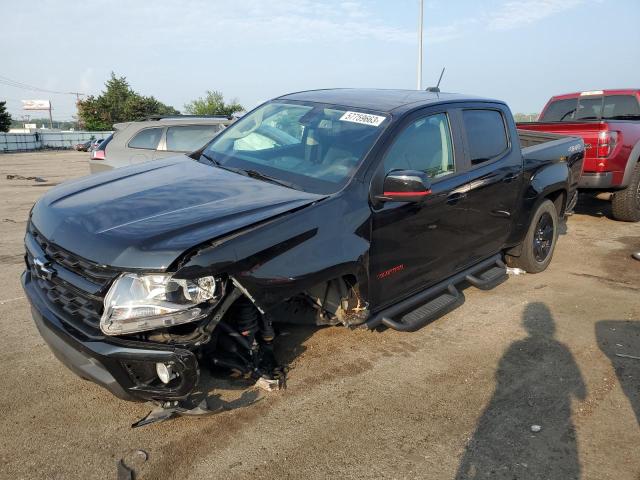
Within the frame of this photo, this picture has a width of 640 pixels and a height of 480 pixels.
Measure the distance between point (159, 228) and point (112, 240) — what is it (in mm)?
222

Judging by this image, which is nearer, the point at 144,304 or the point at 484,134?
the point at 144,304

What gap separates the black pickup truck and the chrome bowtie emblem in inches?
0.4

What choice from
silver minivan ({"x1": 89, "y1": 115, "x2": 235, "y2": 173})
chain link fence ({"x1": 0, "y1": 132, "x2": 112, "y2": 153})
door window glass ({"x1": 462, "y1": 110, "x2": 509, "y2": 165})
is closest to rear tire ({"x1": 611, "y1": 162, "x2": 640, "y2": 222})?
door window glass ({"x1": 462, "y1": 110, "x2": 509, "y2": 165})

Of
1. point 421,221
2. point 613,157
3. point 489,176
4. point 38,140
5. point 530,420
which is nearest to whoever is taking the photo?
point 530,420

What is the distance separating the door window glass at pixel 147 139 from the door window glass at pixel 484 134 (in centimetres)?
528

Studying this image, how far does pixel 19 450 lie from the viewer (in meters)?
2.59

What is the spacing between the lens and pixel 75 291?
8.32ft

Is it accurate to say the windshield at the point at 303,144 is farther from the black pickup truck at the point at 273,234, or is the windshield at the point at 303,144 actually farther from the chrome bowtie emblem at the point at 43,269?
the chrome bowtie emblem at the point at 43,269

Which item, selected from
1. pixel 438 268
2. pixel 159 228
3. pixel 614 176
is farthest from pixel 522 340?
pixel 614 176

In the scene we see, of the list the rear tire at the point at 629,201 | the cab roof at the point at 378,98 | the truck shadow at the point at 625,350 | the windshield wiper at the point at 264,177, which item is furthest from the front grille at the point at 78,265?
the rear tire at the point at 629,201

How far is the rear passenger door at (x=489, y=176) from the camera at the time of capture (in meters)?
4.13

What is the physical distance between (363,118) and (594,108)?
7758mm

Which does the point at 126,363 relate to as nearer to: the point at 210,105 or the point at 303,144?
the point at 303,144

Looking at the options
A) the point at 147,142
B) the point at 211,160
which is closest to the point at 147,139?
the point at 147,142
